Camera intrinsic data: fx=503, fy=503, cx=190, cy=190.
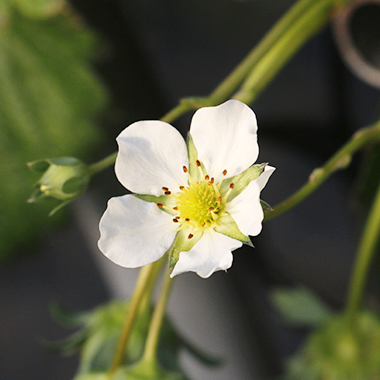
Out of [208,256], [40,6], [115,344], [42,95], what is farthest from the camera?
[42,95]

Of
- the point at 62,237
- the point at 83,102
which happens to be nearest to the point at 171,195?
the point at 83,102

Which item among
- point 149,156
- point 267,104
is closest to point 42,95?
point 267,104

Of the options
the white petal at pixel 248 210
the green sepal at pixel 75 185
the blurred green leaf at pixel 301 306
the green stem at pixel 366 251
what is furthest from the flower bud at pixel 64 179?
the blurred green leaf at pixel 301 306

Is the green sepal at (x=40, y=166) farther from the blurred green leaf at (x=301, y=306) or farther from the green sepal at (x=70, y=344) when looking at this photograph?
the blurred green leaf at (x=301, y=306)

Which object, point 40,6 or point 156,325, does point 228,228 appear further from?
point 40,6

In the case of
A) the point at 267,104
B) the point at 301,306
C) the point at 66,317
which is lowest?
the point at 301,306

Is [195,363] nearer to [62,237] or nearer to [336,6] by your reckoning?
[336,6]

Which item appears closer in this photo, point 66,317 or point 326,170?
point 326,170
